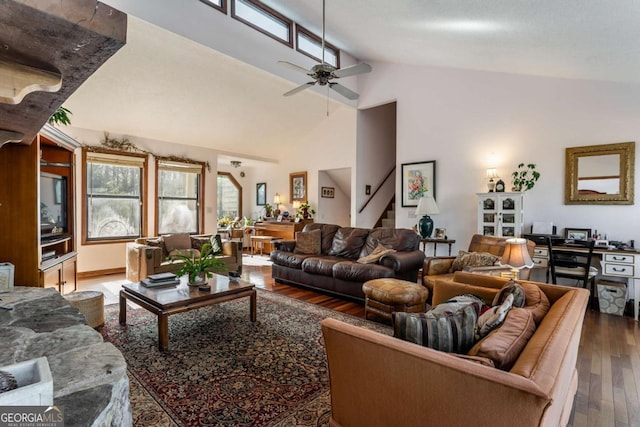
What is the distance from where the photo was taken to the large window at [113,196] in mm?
5410

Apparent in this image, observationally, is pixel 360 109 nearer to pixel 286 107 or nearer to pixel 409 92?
pixel 409 92

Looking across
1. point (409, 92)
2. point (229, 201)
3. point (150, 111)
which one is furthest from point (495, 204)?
point (229, 201)

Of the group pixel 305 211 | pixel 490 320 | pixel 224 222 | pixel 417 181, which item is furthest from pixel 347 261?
pixel 224 222

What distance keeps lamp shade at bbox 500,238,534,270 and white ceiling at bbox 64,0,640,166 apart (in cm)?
187

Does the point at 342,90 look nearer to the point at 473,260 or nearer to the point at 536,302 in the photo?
the point at 473,260

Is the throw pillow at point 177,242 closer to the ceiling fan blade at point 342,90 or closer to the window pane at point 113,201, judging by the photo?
the window pane at point 113,201

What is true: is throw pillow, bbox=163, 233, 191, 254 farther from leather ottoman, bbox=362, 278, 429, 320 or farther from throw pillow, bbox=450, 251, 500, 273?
throw pillow, bbox=450, 251, 500, 273

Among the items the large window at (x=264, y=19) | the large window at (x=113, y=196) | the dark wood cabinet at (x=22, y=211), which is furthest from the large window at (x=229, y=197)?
the dark wood cabinet at (x=22, y=211)

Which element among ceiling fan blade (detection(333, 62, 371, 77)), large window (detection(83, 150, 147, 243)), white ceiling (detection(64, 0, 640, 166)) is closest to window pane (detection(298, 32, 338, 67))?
white ceiling (detection(64, 0, 640, 166))

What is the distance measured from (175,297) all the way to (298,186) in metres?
5.67

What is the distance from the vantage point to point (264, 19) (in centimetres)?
475

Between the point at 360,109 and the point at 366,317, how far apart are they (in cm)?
488

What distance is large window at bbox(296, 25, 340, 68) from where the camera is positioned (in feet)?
17.2

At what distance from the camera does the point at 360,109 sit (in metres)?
6.86
